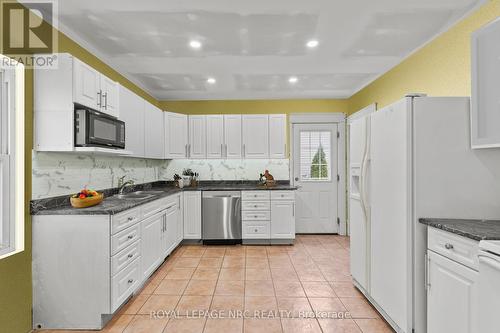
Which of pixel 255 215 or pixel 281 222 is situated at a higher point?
pixel 255 215

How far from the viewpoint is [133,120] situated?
358 cm

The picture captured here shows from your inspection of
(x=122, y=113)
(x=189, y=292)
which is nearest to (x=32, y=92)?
(x=122, y=113)

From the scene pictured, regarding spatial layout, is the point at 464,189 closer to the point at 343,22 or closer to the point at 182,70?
the point at 343,22

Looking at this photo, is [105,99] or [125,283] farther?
[105,99]

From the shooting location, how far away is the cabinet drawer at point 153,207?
3088 mm

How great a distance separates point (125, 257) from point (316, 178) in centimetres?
376

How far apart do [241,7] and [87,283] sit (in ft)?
8.48

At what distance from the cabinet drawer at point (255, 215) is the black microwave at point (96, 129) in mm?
2355

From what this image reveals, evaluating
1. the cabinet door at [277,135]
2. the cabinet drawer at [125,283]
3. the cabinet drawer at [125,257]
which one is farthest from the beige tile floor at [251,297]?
the cabinet door at [277,135]

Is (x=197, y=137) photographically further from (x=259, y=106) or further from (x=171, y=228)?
(x=171, y=228)

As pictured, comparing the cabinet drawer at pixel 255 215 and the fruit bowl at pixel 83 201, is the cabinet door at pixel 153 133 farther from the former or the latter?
the cabinet drawer at pixel 255 215

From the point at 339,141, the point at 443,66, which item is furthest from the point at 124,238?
the point at 339,141

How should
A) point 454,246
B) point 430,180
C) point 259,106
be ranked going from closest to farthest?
point 454,246 < point 430,180 < point 259,106

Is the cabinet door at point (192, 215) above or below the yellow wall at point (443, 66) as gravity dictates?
below
